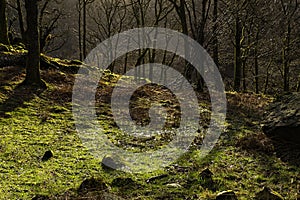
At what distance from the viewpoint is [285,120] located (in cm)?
932

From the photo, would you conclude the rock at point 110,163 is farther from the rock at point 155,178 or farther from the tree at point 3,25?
the tree at point 3,25

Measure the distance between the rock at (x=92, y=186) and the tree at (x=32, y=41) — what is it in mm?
9997

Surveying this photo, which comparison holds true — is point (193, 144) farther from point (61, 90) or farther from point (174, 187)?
point (61, 90)

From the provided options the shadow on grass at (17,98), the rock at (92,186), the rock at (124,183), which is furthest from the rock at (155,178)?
the shadow on grass at (17,98)

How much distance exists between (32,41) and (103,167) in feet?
29.8

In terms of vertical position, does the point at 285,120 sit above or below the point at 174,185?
above

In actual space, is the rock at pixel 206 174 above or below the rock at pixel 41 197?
above

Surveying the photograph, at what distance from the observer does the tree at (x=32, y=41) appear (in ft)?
49.2

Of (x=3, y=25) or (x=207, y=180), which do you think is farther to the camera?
(x=3, y=25)

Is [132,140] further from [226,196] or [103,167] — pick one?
[226,196]

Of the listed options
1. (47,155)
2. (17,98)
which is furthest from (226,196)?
(17,98)

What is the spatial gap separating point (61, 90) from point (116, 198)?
1129 centimetres

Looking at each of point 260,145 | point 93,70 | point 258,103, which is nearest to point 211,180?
point 260,145

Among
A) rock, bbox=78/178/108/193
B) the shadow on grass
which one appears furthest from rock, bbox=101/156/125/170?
the shadow on grass
